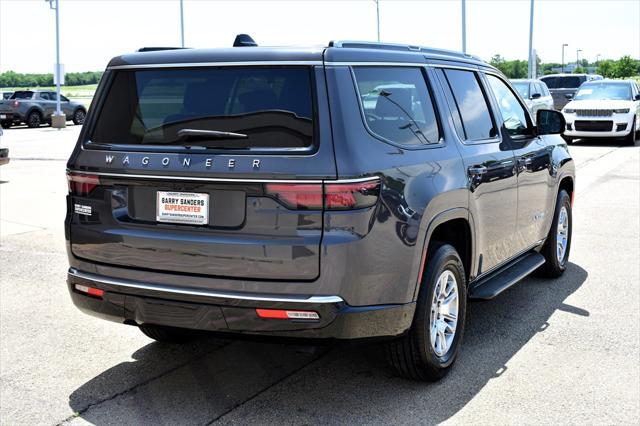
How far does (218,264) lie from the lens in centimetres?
379

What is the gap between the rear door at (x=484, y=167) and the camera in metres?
4.88

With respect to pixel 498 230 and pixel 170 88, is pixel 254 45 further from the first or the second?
pixel 498 230

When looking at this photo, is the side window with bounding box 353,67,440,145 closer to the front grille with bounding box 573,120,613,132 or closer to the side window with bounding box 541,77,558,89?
the front grille with bounding box 573,120,613,132

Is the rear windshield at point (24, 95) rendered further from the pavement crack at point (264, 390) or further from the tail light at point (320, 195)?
the tail light at point (320, 195)

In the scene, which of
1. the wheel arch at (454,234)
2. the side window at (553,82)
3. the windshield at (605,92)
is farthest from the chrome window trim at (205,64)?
the side window at (553,82)

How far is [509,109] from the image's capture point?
598 centimetres

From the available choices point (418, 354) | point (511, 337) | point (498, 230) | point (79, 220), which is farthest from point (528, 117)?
point (79, 220)

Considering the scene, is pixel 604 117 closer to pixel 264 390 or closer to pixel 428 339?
pixel 428 339

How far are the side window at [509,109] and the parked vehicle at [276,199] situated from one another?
1.19m

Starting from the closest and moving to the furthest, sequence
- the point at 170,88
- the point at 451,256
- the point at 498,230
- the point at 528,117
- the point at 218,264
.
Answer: the point at 218,264 → the point at 170,88 → the point at 451,256 → the point at 498,230 → the point at 528,117

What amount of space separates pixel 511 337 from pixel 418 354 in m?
1.30

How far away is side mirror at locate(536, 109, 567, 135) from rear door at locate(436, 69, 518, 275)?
0.82 meters

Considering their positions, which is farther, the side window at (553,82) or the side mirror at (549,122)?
the side window at (553,82)

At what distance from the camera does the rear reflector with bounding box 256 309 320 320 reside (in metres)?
3.69
